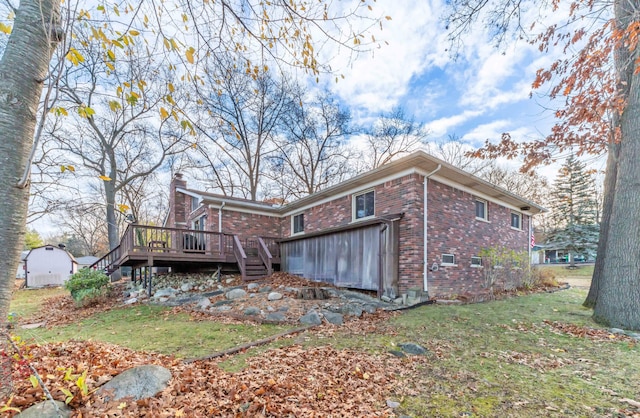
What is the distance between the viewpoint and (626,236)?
590 centimetres

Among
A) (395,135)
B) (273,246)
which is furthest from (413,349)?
(395,135)

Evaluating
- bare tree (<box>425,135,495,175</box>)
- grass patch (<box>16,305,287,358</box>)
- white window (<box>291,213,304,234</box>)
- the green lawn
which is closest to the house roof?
white window (<box>291,213,304,234</box>)

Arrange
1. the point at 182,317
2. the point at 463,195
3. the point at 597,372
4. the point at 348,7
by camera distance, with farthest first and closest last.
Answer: the point at 463,195 < the point at 182,317 < the point at 597,372 < the point at 348,7

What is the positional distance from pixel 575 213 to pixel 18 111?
34076 mm

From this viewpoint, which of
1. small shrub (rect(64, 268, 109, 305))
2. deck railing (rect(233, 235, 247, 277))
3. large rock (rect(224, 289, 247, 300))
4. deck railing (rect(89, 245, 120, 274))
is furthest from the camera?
deck railing (rect(89, 245, 120, 274))

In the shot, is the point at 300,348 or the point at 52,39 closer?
the point at 52,39

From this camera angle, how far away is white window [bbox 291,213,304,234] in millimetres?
14267

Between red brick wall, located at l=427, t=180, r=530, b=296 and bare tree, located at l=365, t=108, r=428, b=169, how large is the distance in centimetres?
1224

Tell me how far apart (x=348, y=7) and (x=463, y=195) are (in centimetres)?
901

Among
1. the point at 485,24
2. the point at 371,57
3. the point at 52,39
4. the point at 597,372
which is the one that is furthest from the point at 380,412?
the point at 485,24

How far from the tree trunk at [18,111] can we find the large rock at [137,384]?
2.18ft

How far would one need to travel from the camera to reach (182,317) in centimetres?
696

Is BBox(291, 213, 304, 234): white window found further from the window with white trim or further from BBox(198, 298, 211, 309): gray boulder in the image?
BBox(198, 298, 211, 309): gray boulder

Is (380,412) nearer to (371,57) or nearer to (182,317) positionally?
(371,57)
